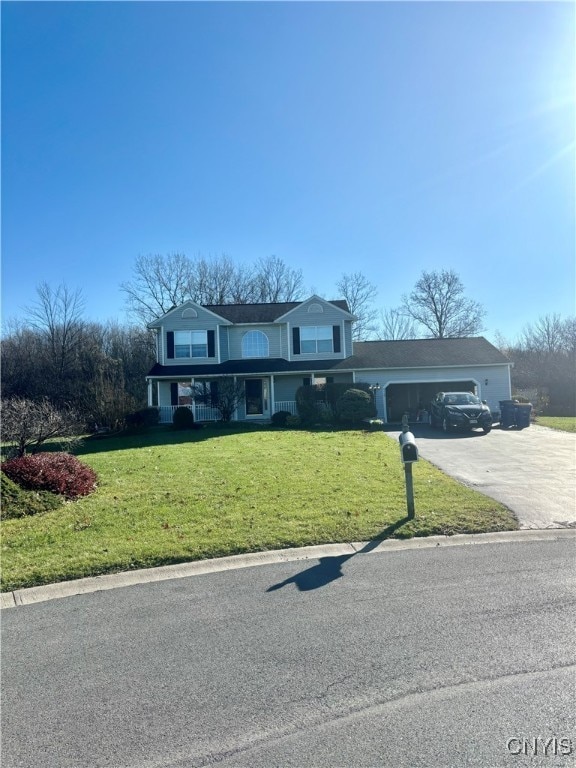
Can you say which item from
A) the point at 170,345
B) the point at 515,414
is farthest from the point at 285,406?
the point at 515,414

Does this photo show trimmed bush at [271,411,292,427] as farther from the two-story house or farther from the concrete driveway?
the concrete driveway

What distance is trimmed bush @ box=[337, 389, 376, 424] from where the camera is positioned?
71.5 feet

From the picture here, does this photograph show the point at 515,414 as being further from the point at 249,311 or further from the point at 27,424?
the point at 27,424

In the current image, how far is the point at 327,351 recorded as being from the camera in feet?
88.6

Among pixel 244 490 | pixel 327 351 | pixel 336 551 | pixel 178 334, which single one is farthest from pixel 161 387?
pixel 336 551

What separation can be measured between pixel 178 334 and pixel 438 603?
24594 mm

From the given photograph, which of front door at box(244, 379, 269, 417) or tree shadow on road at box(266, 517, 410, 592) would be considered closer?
tree shadow on road at box(266, 517, 410, 592)

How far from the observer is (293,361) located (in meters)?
26.8

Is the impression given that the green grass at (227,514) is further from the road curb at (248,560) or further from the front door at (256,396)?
the front door at (256,396)

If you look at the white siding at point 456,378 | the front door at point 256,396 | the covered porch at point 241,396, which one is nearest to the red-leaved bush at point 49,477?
the covered porch at point 241,396

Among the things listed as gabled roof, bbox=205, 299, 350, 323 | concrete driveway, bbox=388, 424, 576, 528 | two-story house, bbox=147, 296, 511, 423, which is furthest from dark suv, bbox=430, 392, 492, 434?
gabled roof, bbox=205, 299, 350, 323

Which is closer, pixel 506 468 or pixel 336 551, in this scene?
pixel 336 551

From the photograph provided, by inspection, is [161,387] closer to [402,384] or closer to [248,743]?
[402,384]

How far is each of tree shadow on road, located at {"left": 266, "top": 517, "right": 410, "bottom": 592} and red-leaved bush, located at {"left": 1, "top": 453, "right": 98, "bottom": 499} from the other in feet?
18.8
